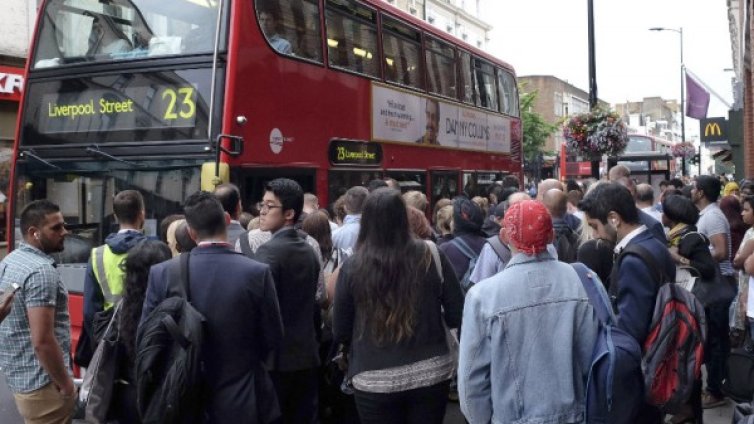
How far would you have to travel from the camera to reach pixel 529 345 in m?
3.04

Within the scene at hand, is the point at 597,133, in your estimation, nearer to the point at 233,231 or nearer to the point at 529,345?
the point at 233,231

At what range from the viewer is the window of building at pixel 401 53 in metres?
10.6

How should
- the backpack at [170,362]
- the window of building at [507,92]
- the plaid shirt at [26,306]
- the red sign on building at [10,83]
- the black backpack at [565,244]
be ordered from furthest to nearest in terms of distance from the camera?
1. the red sign on building at [10,83]
2. the window of building at [507,92]
3. the black backpack at [565,244]
4. the plaid shirt at [26,306]
5. the backpack at [170,362]

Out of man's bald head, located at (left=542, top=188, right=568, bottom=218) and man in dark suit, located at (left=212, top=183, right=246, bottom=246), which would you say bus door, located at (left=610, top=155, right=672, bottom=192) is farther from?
man in dark suit, located at (left=212, top=183, right=246, bottom=246)

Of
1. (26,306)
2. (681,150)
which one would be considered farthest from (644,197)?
(681,150)

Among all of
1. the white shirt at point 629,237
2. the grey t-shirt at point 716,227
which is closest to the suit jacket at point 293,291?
the white shirt at point 629,237

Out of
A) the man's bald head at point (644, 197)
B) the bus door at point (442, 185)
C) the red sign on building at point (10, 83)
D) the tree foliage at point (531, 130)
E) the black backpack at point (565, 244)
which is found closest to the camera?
the black backpack at point (565, 244)

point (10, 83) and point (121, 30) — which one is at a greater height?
point (10, 83)

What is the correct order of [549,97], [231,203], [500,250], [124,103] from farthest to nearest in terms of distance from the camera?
1. [549,97]
2. [124,103]
3. [231,203]
4. [500,250]

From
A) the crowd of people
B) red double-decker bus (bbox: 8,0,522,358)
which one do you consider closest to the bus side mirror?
red double-decker bus (bbox: 8,0,522,358)

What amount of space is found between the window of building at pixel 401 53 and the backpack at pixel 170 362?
24.2ft

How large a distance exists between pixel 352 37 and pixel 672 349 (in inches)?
269

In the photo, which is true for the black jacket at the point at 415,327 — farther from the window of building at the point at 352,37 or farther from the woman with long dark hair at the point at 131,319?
the window of building at the point at 352,37

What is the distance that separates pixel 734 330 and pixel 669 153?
97.1ft
